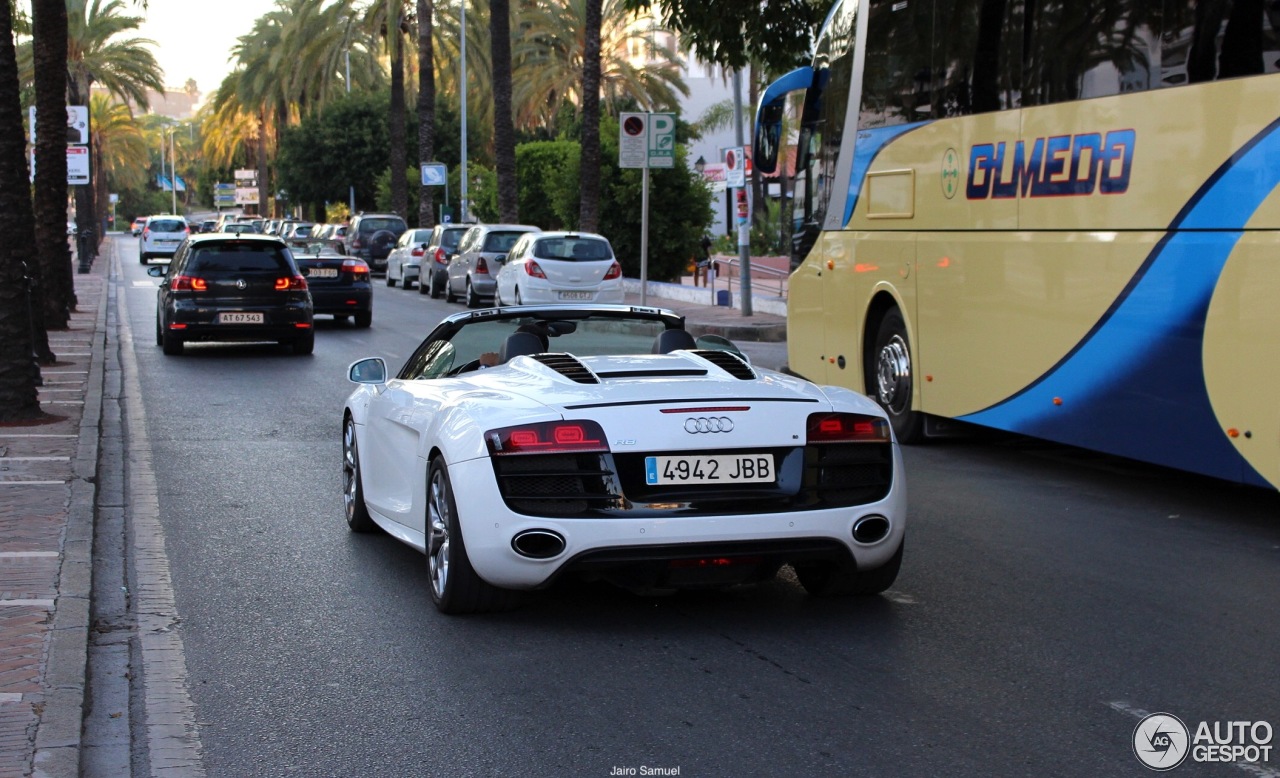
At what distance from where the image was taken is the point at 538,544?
6062 mm

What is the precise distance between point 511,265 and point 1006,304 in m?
19.1

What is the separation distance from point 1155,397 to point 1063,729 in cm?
460

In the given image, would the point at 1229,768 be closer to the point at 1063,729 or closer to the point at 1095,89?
the point at 1063,729

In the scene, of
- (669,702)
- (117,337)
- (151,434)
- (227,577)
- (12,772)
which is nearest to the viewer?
(12,772)

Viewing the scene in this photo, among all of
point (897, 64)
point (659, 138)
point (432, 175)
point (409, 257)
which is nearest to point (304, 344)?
point (659, 138)

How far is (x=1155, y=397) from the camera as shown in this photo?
9219mm

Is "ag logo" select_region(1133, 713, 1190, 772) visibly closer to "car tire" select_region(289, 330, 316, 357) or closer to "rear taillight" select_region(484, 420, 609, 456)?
"rear taillight" select_region(484, 420, 609, 456)

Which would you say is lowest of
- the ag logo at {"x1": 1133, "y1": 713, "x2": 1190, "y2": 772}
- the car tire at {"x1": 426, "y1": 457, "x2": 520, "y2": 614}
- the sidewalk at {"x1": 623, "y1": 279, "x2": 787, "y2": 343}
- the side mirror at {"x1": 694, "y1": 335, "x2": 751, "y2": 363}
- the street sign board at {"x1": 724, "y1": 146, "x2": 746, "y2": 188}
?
the sidewalk at {"x1": 623, "y1": 279, "x2": 787, "y2": 343}

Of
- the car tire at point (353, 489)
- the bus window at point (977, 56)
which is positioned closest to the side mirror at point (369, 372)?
the car tire at point (353, 489)

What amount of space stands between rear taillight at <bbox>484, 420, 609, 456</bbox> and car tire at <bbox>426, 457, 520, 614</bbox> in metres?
0.41

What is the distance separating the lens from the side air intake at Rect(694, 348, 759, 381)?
22.4 feet

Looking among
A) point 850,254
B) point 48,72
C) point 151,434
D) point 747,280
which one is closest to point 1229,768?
point 850,254

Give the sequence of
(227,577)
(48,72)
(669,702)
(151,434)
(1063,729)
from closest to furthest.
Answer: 1. (1063,729)
2. (669,702)
3. (227,577)
4. (151,434)
5. (48,72)

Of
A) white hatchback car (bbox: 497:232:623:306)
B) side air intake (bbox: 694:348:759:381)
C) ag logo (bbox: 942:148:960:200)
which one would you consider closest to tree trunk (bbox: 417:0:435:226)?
white hatchback car (bbox: 497:232:623:306)
